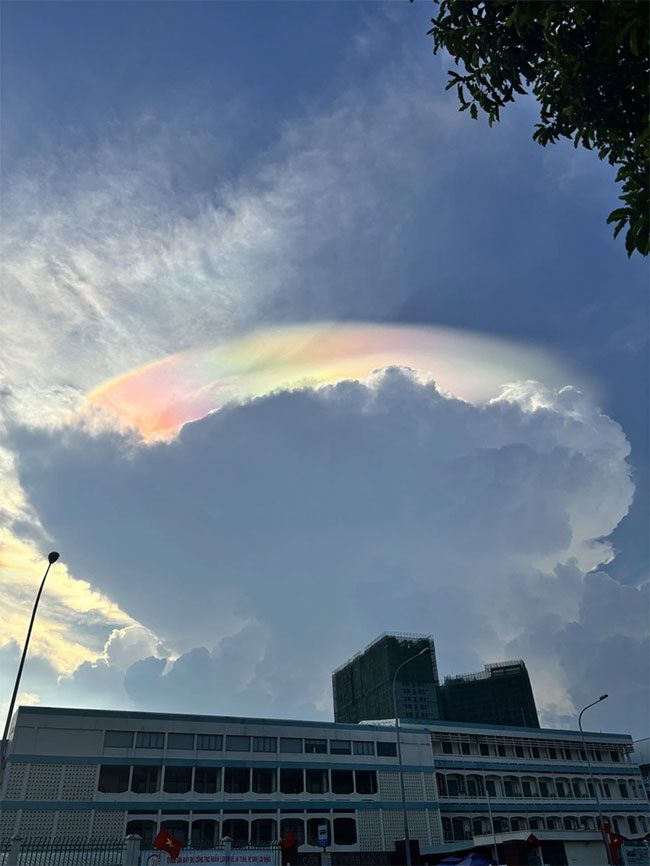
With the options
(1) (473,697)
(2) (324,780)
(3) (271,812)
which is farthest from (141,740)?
(1) (473,697)

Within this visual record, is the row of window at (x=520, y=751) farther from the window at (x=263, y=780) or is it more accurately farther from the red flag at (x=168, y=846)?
the red flag at (x=168, y=846)

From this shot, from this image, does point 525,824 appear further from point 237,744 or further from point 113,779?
point 113,779

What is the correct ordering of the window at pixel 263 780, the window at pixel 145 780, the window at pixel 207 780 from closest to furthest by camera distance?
the window at pixel 145 780 < the window at pixel 207 780 < the window at pixel 263 780

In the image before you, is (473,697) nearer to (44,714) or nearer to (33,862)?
(44,714)

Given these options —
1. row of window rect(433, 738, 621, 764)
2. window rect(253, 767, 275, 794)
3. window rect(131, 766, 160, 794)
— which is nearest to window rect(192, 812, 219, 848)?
window rect(253, 767, 275, 794)

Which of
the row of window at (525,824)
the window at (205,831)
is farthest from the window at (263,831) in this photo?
the row of window at (525,824)

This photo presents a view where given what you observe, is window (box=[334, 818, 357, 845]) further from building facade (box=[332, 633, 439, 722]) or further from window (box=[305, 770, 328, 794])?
building facade (box=[332, 633, 439, 722])
